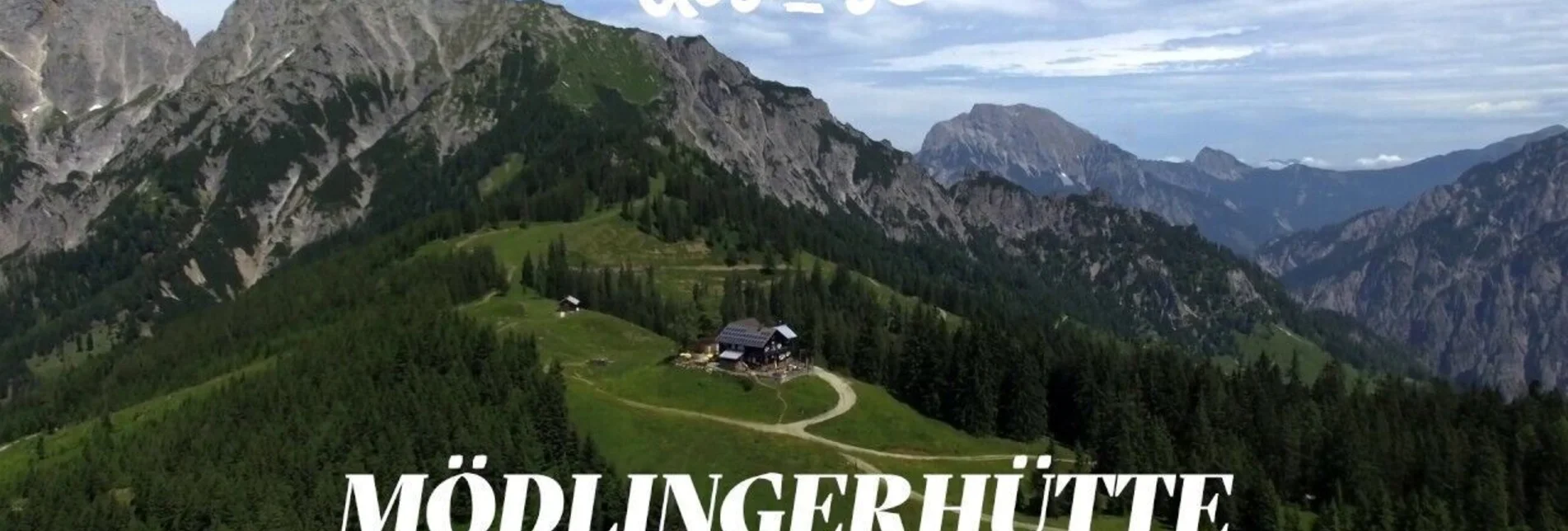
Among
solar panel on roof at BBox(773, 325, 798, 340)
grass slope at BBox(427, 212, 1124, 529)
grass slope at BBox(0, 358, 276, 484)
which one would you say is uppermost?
solar panel on roof at BBox(773, 325, 798, 340)

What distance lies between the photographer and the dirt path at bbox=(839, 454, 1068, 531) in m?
105

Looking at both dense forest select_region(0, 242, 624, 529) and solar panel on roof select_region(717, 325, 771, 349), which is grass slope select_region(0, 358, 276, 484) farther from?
solar panel on roof select_region(717, 325, 771, 349)

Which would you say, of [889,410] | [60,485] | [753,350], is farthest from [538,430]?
[60,485]

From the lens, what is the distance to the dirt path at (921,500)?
10512cm

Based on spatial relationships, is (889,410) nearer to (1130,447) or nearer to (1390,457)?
(1130,447)

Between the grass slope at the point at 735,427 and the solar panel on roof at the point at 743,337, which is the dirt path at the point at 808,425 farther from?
the solar panel on roof at the point at 743,337

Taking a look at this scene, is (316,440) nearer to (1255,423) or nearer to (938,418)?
(938,418)

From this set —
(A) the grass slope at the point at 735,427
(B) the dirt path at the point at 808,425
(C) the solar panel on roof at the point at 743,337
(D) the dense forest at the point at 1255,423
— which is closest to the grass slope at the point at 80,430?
(A) the grass slope at the point at 735,427

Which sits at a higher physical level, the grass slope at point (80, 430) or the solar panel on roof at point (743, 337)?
the solar panel on roof at point (743, 337)

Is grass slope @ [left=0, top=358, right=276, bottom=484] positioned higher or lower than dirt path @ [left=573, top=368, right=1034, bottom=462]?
lower

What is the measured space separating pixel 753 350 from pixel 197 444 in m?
67.4

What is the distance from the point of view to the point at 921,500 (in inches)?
4473

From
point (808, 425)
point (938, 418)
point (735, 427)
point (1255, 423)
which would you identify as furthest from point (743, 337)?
point (1255, 423)

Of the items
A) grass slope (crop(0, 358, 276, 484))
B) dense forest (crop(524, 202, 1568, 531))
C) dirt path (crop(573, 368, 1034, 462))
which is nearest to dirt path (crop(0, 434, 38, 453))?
grass slope (crop(0, 358, 276, 484))
